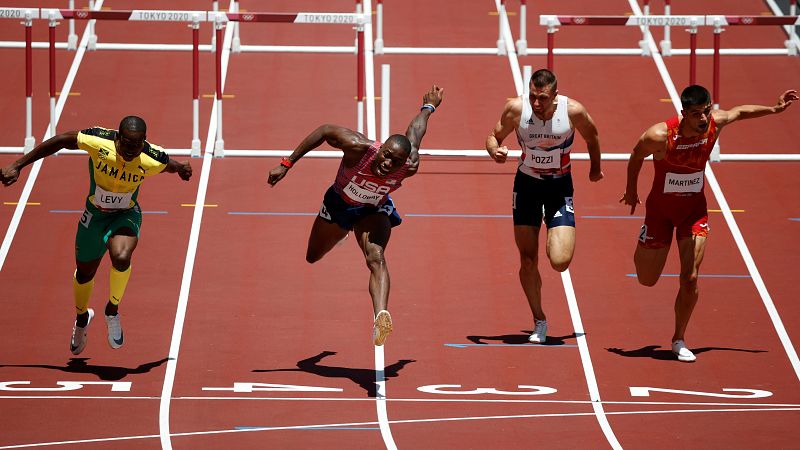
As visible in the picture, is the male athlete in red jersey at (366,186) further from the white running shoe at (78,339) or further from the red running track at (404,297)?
the white running shoe at (78,339)

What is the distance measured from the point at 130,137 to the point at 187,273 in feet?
9.72

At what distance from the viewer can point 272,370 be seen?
12.9 m

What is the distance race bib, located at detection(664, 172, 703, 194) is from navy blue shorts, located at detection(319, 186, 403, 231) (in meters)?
2.26

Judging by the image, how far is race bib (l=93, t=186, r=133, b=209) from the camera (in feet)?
41.4

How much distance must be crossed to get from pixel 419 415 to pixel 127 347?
9.33ft

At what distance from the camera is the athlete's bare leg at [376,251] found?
474 inches

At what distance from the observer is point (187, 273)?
592 inches

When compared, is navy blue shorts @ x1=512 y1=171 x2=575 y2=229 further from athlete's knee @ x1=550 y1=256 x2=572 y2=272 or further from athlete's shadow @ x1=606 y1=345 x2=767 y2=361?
athlete's shadow @ x1=606 y1=345 x2=767 y2=361

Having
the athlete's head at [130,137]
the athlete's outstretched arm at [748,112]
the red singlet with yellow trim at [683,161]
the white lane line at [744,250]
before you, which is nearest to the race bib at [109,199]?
the athlete's head at [130,137]

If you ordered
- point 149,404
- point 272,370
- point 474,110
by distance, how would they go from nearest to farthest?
point 149,404, point 272,370, point 474,110

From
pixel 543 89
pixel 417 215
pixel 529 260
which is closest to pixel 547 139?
pixel 543 89

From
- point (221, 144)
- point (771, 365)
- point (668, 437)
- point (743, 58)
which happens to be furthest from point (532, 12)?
point (668, 437)

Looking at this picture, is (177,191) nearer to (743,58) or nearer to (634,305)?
(634,305)

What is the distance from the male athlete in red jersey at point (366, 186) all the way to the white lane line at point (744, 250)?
356cm
